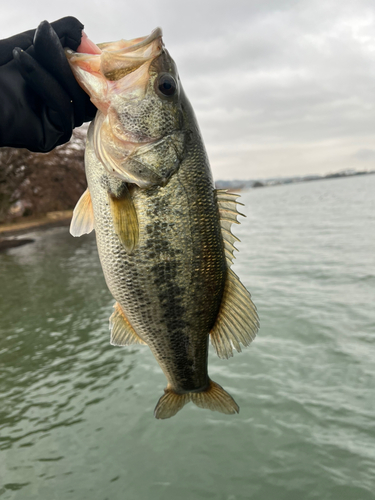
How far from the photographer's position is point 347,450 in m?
5.73

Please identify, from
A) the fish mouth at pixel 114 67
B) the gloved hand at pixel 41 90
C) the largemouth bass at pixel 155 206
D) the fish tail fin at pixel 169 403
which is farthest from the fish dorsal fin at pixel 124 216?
the fish tail fin at pixel 169 403

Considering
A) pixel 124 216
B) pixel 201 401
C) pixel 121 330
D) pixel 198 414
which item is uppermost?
pixel 124 216

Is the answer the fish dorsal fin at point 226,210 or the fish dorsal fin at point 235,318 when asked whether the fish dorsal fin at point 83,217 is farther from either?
the fish dorsal fin at point 235,318

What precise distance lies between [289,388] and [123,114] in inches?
255

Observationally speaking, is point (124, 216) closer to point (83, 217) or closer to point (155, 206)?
point (155, 206)

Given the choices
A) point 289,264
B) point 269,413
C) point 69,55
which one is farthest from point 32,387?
point 289,264

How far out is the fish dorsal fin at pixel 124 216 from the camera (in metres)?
2.32

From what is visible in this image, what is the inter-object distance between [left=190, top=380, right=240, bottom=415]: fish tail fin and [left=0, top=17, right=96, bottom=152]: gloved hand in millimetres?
2057

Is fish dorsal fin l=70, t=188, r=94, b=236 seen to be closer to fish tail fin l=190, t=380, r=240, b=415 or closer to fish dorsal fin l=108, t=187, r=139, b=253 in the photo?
fish dorsal fin l=108, t=187, r=139, b=253

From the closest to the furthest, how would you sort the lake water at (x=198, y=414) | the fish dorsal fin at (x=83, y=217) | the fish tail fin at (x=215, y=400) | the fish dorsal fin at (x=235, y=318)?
the fish dorsal fin at (x=83, y=217) < the fish dorsal fin at (x=235, y=318) < the fish tail fin at (x=215, y=400) < the lake water at (x=198, y=414)

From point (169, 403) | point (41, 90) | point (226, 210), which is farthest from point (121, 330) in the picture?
point (41, 90)

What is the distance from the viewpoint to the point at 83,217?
260 centimetres

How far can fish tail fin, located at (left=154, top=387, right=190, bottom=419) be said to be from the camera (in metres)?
2.87

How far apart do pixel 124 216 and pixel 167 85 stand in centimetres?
89
